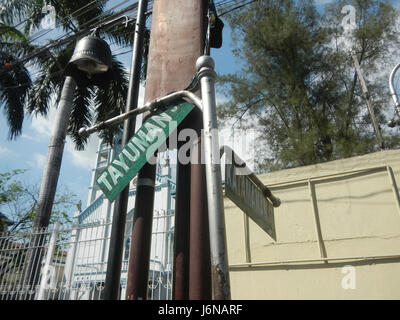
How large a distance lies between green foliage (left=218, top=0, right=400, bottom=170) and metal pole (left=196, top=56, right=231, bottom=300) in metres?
10.6

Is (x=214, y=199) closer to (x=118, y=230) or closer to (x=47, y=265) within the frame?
(x=118, y=230)

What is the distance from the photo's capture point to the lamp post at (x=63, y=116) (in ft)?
10.8

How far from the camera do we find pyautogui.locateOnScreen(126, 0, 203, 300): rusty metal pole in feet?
6.74

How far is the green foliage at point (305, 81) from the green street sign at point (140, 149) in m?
10.3

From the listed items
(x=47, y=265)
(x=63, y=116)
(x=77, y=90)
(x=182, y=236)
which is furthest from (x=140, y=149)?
(x=77, y=90)

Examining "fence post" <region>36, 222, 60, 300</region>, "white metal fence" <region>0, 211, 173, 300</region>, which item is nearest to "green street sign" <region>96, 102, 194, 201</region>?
"white metal fence" <region>0, 211, 173, 300</region>

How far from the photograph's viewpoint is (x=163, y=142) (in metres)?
2.19

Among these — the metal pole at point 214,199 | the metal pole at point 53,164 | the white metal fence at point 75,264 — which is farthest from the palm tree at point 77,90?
the metal pole at point 214,199

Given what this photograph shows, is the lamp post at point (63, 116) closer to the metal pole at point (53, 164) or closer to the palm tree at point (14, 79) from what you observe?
the metal pole at point (53, 164)

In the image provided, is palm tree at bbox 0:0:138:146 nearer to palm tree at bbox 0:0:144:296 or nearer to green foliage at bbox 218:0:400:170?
palm tree at bbox 0:0:144:296

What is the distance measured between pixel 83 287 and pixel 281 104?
444 inches

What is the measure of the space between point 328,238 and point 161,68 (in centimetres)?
391

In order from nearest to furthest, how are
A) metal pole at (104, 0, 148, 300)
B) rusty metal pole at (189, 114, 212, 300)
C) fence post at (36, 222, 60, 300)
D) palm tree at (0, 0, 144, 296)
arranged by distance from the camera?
rusty metal pole at (189, 114, 212, 300), metal pole at (104, 0, 148, 300), fence post at (36, 222, 60, 300), palm tree at (0, 0, 144, 296)

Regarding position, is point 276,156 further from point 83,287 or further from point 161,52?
point 161,52
